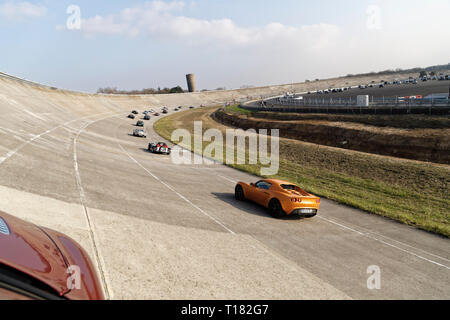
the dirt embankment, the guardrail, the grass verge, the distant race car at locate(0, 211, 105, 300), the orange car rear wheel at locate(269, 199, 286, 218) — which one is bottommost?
the grass verge

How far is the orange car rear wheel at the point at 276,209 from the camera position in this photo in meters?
12.6

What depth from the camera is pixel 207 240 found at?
926 centimetres

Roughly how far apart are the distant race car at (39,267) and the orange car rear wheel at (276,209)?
900cm

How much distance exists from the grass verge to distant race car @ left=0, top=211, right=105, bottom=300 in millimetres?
12471

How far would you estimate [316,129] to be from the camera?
134ft

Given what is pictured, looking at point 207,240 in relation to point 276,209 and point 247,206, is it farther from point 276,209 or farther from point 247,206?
point 247,206

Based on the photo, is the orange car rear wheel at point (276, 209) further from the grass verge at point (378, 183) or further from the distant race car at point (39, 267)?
the distant race car at point (39, 267)

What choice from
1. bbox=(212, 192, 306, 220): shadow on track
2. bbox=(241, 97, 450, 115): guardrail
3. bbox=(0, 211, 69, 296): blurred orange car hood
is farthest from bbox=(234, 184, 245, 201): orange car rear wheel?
bbox=(241, 97, 450, 115): guardrail

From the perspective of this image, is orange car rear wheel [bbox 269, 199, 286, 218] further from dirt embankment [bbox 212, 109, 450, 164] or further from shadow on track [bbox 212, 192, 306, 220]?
dirt embankment [bbox 212, 109, 450, 164]

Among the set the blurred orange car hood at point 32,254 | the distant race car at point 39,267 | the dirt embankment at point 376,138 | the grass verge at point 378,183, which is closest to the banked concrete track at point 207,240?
the grass verge at point 378,183

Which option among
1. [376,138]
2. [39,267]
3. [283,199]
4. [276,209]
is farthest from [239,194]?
[376,138]

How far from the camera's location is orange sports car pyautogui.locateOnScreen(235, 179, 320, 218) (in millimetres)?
12484
